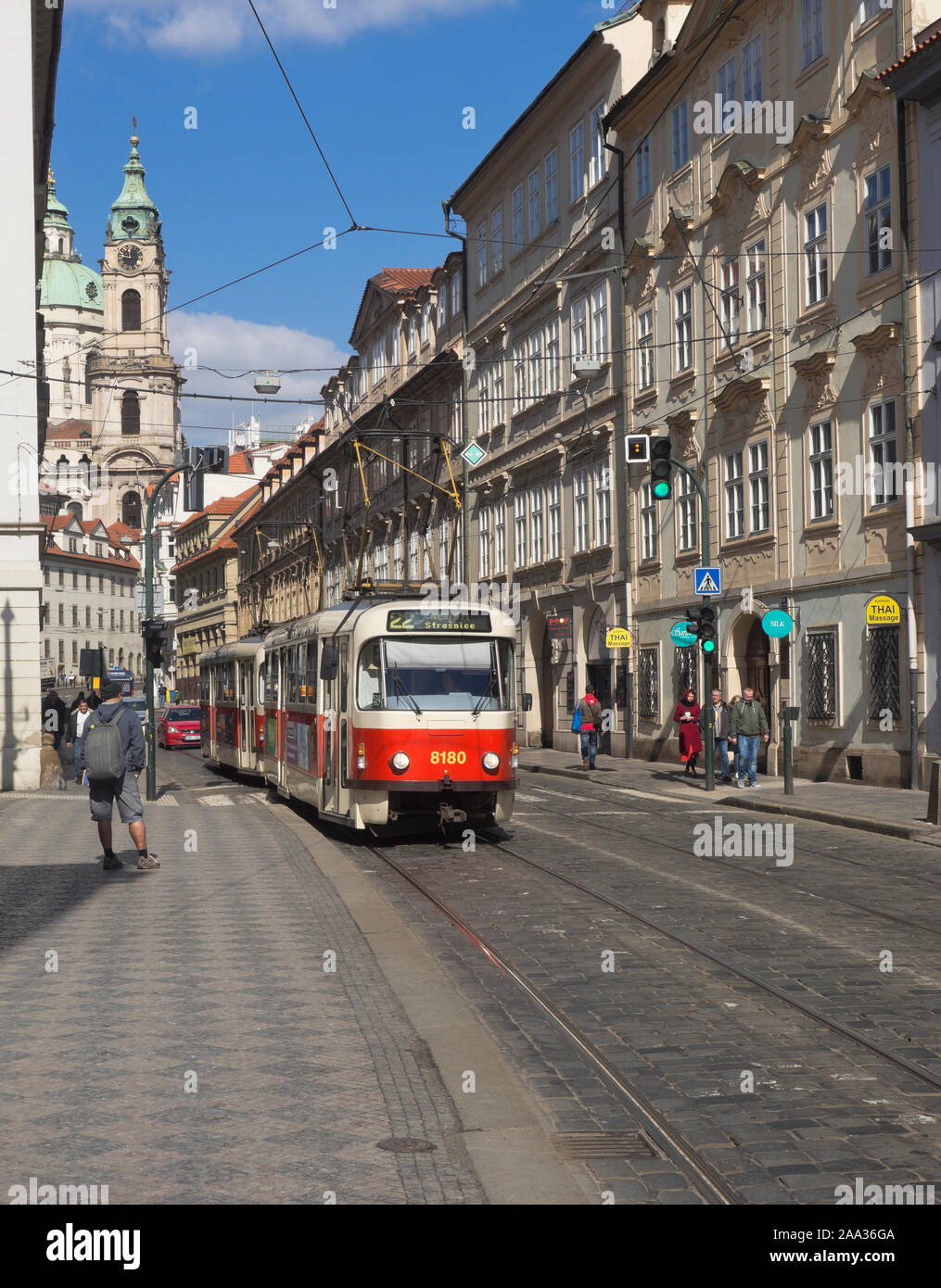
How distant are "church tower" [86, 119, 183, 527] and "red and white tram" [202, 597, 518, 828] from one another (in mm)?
131982

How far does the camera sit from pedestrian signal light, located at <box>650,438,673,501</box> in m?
23.8

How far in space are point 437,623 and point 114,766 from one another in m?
4.81

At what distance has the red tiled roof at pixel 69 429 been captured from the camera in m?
168

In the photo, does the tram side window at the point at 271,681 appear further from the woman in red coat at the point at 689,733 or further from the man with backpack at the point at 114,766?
the man with backpack at the point at 114,766

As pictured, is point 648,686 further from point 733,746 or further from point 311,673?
point 311,673

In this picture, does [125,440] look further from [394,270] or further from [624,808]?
[624,808]

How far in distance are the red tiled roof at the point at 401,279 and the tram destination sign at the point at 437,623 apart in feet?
152

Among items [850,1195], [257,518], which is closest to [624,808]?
[850,1195]

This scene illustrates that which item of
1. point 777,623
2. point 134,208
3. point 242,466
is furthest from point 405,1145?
point 134,208

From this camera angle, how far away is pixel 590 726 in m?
33.2

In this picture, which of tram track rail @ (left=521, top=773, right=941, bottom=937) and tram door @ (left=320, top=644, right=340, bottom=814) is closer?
tram track rail @ (left=521, top=773, right=941, bottom=937)

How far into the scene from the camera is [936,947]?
10.5 meters

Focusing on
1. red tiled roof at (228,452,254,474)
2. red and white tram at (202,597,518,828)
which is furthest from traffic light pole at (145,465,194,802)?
red tiled roof at (228,452,254,474)

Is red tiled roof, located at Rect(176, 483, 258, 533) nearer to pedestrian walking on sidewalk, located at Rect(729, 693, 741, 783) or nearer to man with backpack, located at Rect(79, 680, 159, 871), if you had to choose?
pedestrian walking on sidewalk, located at Rect(729, 693, 741, 783)
